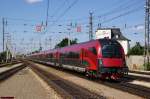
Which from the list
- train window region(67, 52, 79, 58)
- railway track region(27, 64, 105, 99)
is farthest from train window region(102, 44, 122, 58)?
train window region(67, 52, 79, 58)

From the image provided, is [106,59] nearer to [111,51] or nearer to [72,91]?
[111,51]

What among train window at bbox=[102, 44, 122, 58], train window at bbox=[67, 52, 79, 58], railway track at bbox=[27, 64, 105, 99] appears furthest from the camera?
train window at bbox=[67, 52, 79, 58]

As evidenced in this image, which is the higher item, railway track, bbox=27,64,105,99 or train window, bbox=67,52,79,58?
train window, bbox=67,52,79,58

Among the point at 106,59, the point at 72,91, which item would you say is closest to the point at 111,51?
the point at 106,59

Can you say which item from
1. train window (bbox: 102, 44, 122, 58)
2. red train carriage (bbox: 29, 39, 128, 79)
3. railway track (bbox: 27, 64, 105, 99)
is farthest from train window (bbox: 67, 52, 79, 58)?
railway track (bbox: 27, 64, 105, 99)

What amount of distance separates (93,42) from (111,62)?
3.22 meters

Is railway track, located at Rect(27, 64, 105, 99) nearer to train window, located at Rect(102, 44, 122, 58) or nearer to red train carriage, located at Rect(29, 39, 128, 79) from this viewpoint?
red train carriage, located at Rect(29, 39, 128, 79)

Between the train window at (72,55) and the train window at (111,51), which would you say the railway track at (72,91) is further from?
the train window at (72,55)

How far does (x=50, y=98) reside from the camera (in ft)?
64.0

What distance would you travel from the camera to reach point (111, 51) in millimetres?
30406

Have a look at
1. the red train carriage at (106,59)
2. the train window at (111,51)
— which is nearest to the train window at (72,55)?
the red train carriage at (106,59)

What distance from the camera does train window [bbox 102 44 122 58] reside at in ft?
99.5

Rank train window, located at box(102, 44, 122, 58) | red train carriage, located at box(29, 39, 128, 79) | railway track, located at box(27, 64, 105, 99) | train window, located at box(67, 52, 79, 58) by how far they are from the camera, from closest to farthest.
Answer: railway track, located at box(27, 64, 105, 99) < red train carriage, located at box(29, 39, 128, 79) < train window, located at box(102, 44, 122, 58) < train window, located at box(67, 52, 79, 58)

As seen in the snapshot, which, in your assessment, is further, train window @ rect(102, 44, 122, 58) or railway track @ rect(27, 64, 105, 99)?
train window @ rect(102, 44, 122, 58)
